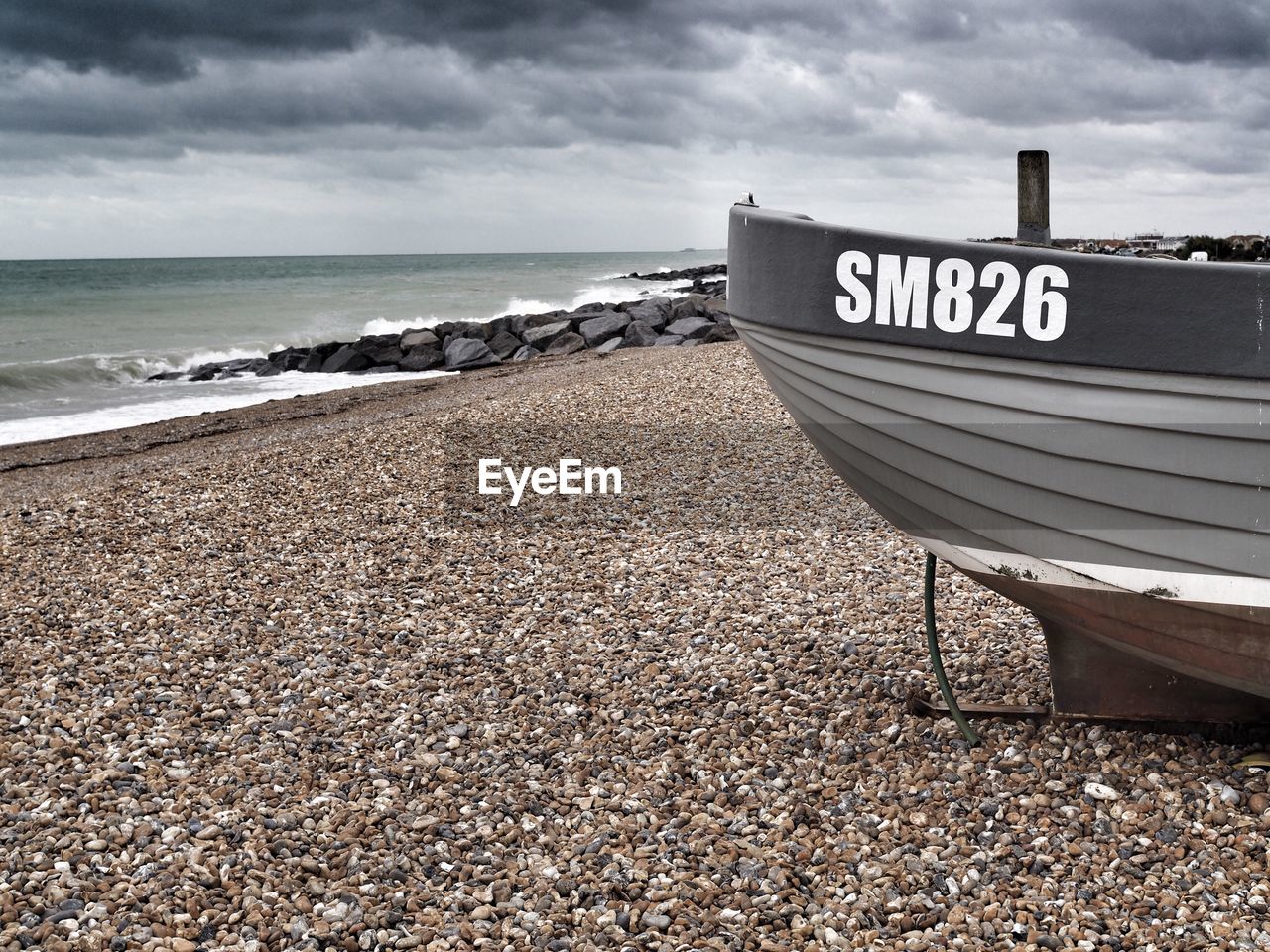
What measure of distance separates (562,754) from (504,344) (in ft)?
64.7

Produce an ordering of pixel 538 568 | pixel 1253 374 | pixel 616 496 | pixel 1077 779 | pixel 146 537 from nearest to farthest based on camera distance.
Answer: pixel 1253 374 → pixel 1077 779 → pixel 538 568 → pixel 146 537 → pixel 616 496

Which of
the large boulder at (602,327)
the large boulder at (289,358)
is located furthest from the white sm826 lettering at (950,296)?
the large boulder at (289,358)

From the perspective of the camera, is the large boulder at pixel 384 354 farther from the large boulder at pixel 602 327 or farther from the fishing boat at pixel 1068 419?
the fishing boat at pixel 1068 419

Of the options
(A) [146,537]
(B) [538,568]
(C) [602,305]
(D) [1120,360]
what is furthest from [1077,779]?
(C) [602,305]

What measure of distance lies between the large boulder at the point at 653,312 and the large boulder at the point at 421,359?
4464 millimetres

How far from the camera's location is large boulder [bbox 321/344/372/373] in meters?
23.1

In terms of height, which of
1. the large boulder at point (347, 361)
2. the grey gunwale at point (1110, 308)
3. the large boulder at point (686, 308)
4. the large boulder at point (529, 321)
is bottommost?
the large boulder at point (347, 361)

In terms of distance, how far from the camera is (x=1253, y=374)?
3141 mm

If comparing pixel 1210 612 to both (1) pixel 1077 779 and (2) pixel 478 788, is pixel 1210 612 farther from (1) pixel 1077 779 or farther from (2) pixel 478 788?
(2) pixel 478 788

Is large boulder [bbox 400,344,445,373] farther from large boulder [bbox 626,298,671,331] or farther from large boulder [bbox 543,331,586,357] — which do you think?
large boulder [bbox 626,298,671,331]

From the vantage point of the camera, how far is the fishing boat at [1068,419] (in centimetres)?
322

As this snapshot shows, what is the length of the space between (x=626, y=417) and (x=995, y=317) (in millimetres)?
8084

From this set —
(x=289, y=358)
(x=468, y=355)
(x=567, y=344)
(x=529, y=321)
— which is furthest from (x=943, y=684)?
(x=289, y=358)

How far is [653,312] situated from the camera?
2414 cm
